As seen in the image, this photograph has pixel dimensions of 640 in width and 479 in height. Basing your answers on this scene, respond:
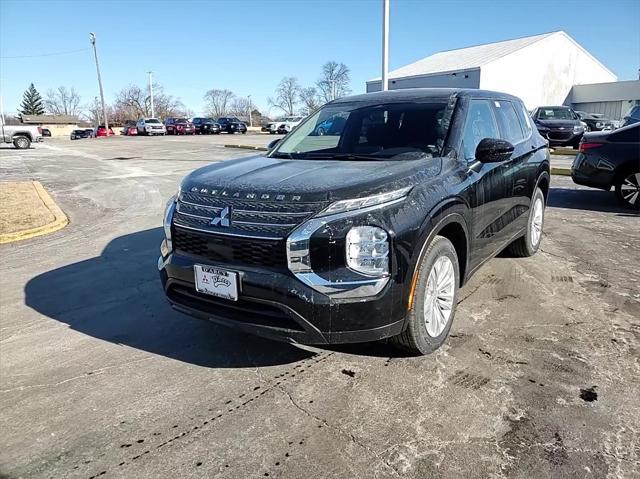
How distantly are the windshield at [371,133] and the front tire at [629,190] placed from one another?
5.99 meters

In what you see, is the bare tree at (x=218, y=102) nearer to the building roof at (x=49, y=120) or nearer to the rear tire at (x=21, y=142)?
the building roof at (x=49, y=120)

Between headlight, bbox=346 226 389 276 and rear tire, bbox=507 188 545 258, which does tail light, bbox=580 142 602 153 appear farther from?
headlight, bbox=346 226 389 276

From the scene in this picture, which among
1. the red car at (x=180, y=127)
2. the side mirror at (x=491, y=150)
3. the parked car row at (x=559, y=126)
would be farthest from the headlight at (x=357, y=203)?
the red car at (x=180, y=127)

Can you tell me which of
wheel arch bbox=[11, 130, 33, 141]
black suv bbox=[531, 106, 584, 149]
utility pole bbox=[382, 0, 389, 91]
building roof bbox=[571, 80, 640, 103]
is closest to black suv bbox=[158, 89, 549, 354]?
utility pole bbox=[382, 0, 389, 91]

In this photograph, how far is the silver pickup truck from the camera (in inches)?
1065

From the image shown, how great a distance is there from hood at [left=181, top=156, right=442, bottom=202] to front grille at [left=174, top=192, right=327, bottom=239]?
0.19 ft

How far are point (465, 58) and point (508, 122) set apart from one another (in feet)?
171

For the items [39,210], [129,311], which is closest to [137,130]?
[39,210]

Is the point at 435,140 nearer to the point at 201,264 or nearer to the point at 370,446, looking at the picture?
the point at 201,264

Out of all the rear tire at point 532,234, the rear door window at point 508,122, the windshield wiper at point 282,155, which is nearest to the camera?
the windshield wiper at point 282,155

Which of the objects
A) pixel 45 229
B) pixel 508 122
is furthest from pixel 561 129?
pixel 45 229

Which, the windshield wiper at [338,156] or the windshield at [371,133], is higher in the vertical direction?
the windshield at [371,133]

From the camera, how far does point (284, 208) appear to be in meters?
2.77

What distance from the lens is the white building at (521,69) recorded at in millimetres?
45844
